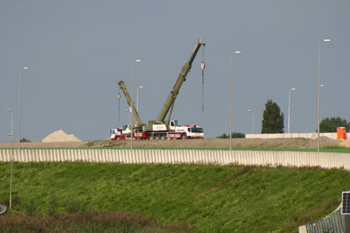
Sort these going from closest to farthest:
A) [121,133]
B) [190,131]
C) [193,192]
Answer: [193,192], [190,131], [121,133]

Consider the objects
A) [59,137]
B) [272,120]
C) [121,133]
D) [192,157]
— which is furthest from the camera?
[59,137]

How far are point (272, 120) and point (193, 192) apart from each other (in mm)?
70988

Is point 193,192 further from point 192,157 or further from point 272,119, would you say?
point 272,119

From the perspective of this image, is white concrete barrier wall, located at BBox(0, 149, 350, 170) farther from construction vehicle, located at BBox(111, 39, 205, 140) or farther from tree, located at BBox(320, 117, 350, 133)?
tree, located at BBox(320, 117, 350, 133)

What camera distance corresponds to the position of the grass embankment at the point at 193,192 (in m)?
31.9

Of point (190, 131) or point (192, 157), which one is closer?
point (192, 157)

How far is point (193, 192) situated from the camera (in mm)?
41781

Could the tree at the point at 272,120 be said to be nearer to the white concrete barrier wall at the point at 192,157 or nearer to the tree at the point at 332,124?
the tree at the point at 332,124

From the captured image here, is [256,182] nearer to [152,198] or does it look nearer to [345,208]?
[152,198]

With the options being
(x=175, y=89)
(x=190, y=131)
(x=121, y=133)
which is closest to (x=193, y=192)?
(x=190, y=131)

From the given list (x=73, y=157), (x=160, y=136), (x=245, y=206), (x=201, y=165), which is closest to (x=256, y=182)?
(x=245, y=206)

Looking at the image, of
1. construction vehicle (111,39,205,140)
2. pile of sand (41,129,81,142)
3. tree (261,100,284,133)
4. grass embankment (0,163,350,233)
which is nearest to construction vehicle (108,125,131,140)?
construction vehicle (111,39,205,140)

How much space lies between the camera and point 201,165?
46.3 meters

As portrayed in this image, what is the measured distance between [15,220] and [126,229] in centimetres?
609
